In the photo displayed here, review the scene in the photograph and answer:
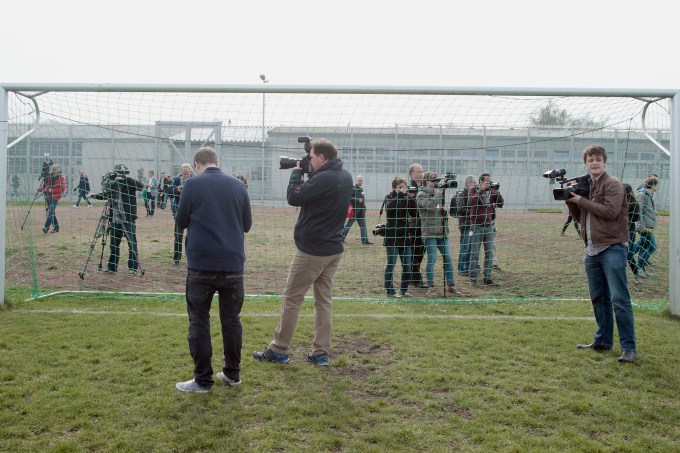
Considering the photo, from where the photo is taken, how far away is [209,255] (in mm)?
4352

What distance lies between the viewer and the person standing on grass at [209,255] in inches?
172

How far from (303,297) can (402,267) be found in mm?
3831

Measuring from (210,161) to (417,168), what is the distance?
178 inches

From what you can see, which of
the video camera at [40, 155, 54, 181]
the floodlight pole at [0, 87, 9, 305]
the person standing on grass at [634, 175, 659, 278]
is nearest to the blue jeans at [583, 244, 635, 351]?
the person standing on grass at [634, 175, 659, 278]

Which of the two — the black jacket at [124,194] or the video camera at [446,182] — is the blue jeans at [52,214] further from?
the video camera at [446,182]

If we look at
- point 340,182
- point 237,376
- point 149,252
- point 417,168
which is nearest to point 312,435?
point 237,376

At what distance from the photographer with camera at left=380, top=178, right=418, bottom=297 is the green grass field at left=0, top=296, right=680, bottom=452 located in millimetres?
1794

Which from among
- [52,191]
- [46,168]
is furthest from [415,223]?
[52,191]

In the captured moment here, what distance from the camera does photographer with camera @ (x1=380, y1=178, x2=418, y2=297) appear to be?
8555mm

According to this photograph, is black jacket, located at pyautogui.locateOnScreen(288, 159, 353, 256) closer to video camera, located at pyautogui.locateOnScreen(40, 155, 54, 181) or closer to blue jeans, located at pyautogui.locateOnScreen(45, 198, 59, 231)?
video camera, located at pyautogui.locateOnScreen(40, 155, 54, 181)

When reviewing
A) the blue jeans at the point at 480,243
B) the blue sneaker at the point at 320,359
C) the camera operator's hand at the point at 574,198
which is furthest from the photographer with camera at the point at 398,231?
the blue sneaker at the point at 320,359

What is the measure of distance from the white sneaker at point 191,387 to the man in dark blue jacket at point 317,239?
0.85 metres

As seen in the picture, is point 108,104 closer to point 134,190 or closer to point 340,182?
point 134,190

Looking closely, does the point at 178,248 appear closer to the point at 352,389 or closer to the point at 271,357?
the point at 271,357
